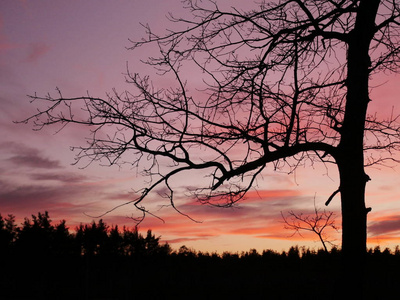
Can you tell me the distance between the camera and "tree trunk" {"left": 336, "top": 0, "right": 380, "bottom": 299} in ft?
20.0

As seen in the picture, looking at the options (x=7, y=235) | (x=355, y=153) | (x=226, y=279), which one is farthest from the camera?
(x=7, y=235)

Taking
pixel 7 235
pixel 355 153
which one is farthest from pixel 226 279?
pixel 7 235

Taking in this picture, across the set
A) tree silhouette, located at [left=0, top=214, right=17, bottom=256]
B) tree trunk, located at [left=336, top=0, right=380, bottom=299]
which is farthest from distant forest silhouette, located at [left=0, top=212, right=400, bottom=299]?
tree silhouette, located at [left=0, top=214, right=17, bottom=256]

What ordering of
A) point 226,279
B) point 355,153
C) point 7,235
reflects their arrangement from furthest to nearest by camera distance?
point 7,235 → point 226,279 → point 355,153

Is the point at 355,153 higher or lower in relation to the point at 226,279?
higher

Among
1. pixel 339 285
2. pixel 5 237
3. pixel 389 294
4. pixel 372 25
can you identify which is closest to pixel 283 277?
pixel 389 294

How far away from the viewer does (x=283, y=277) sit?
14.9m

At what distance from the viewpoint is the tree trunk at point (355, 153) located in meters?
6.10

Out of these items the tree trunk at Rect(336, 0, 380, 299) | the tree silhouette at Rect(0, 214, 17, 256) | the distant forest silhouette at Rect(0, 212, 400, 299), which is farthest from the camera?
the tree silhouette at Rect(0, 214, 17, 256)

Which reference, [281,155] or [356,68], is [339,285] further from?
[356,68]

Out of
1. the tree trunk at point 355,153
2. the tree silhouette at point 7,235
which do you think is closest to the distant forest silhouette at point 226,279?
the tree trunk at point 355,153

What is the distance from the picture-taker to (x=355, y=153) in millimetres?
6367

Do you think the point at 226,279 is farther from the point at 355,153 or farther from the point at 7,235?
the point at 7,235

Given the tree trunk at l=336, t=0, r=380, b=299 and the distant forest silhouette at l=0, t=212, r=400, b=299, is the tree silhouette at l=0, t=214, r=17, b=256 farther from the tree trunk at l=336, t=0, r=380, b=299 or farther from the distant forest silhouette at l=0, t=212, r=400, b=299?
the tree trunk at l=336, t=0, r=380, b=299
